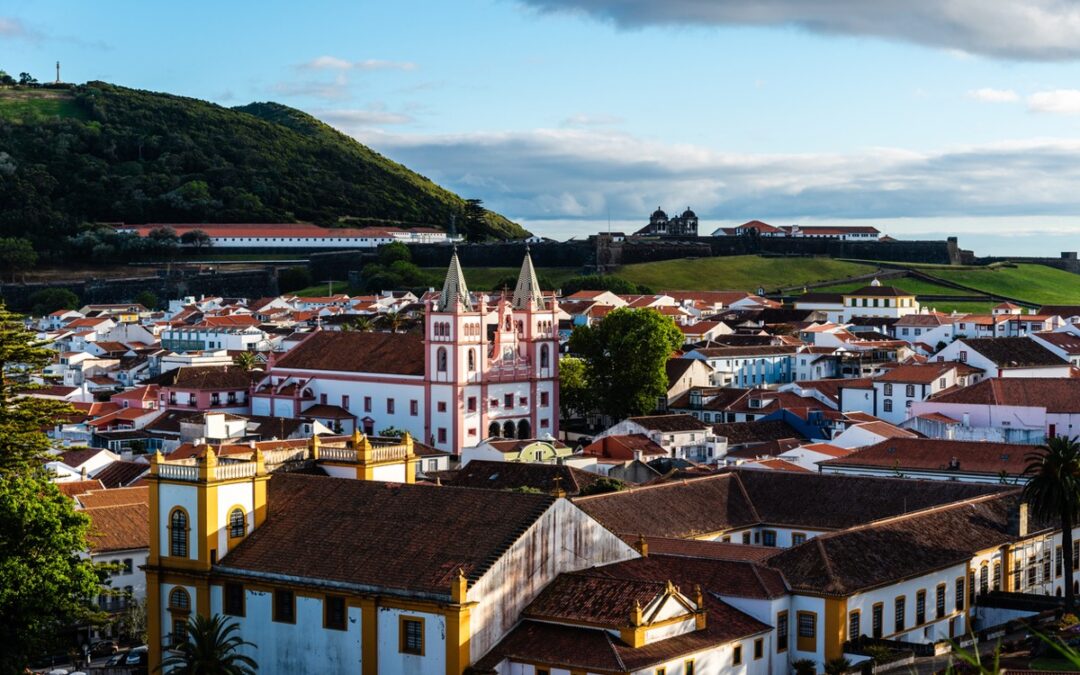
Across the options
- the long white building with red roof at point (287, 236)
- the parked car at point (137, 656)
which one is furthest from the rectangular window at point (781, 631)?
the long white building with red roof at point (287, 236)

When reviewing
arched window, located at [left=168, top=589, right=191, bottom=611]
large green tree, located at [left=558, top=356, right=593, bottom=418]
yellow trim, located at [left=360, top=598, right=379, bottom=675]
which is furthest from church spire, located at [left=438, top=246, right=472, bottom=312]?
yellow trim, located at [left=360, top=598, right=379, bottom=675]

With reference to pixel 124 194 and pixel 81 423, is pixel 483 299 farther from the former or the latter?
pixel 124 194

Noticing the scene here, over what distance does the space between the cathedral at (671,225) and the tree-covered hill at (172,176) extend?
18.1 meters

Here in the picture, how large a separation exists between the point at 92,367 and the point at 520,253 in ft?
183

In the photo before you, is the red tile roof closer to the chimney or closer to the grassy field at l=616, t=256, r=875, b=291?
the chimney

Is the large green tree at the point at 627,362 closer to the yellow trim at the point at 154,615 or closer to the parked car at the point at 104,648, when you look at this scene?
the parked car at the point at 104,648

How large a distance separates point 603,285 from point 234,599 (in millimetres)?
92102

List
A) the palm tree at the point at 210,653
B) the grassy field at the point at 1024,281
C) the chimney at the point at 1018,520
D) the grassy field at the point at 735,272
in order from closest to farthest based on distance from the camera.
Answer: the palm tree at the point at 210,653
the chimney at the point at 1018,520
the grassy field at the point at 1024,281
the grassy field at the point at 735,272

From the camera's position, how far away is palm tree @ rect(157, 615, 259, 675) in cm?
2783

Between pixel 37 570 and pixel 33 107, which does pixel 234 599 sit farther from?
pixel 33 107

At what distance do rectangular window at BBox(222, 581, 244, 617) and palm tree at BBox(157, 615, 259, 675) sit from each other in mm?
632

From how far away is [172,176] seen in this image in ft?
581

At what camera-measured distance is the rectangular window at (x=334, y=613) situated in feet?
95.7

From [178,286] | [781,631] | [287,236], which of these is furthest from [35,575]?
[287,236]
